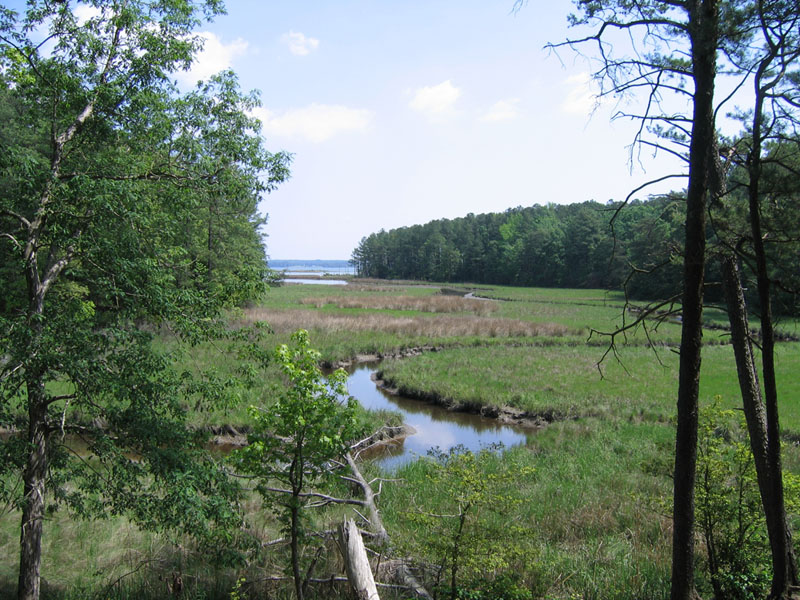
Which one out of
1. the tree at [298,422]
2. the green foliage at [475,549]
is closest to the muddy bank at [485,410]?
the green foliage at [475,549]

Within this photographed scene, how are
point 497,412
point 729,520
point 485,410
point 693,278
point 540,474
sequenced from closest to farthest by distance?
1. point 693,278
2. point 729,520
3. point 540,474
4. point 497,412
5. point 485,410

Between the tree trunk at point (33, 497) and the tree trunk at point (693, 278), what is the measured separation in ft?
24.6

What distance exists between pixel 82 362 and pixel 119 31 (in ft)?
17.3

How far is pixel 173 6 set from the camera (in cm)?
828

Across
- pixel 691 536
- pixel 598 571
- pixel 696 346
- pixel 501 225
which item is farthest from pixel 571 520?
pixel 501 225

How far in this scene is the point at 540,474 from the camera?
11.7m

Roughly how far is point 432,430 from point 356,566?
1222 cm

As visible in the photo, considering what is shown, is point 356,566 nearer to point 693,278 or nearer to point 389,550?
point 389,550

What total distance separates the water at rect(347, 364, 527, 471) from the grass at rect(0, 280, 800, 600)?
775 millimetres

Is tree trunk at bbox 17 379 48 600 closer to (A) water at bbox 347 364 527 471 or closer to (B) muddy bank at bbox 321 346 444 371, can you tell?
(A) water at bbox 347 364 527 471

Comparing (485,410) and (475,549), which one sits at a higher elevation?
(475,549)

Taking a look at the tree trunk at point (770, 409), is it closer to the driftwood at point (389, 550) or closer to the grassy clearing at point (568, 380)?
the driftwood at point (389, 550)

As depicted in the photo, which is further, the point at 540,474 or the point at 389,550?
the point at 540,474

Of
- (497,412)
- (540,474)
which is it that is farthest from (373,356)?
(540,474)
